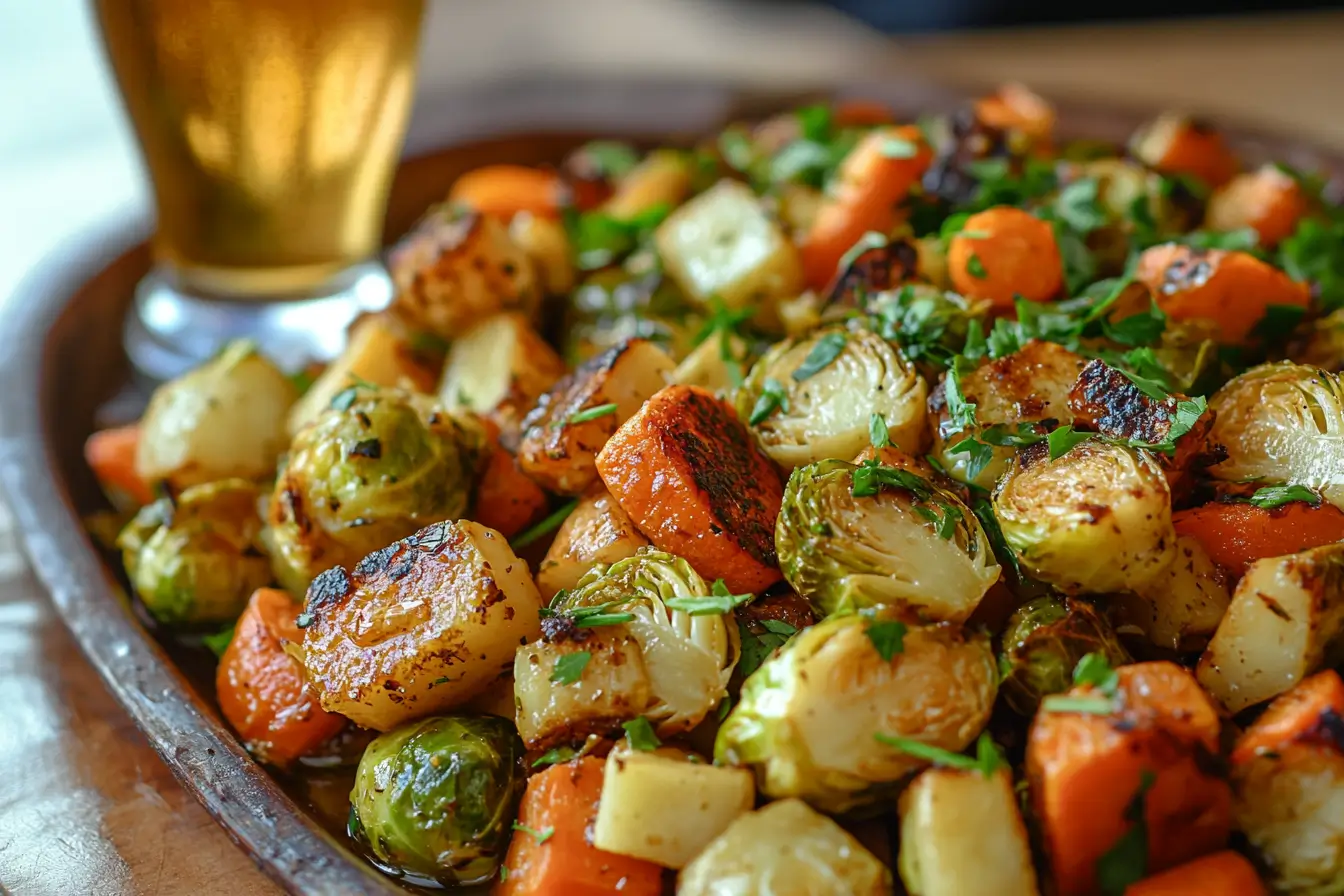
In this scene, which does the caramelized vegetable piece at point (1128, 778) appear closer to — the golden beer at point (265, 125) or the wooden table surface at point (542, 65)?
the wooden table surface at point (542, 65)

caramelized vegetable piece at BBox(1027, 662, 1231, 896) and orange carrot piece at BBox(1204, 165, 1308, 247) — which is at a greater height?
orange carrot piece at BBox(1204, 165, 1308, 247)

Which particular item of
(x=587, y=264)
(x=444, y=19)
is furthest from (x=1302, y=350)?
(x=444, y=19)

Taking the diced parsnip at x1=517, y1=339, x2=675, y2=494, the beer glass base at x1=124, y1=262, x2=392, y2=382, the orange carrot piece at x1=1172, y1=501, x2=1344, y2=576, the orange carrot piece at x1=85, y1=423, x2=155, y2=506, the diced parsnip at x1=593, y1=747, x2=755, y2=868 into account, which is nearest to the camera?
the diced parsnip at x1=593, y1=747, x2=755, y2=868

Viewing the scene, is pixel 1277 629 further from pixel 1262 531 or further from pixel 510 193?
pixel 510 193

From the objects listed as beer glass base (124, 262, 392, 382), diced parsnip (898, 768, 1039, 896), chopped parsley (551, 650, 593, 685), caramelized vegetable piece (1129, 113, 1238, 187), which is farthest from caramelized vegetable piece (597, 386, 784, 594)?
caramelized vegetable piece (1129, 113, 1238, 187)

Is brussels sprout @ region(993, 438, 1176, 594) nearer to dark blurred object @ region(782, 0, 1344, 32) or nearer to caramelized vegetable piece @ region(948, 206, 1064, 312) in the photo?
caramelized vegetable piece @ region(948, 206, 1064, 312)

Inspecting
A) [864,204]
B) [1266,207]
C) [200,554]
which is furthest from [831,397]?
[1266,207]

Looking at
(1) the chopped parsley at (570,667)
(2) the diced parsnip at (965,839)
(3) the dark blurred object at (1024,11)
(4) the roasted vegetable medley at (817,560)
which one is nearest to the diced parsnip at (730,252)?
(4) the roasted vegetable medley at (817,560)
